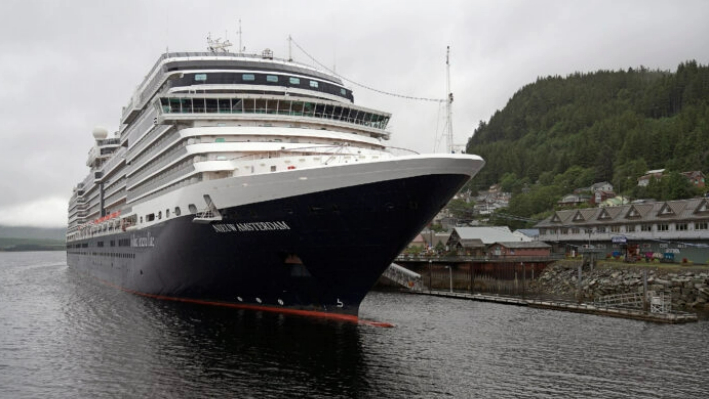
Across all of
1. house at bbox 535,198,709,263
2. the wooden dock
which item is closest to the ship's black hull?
the wooden dock

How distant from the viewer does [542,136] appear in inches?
7274

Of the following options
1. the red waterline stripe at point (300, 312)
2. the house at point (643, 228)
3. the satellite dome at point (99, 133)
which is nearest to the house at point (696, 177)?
the house at point (643, 228)

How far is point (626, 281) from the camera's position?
43.5 m

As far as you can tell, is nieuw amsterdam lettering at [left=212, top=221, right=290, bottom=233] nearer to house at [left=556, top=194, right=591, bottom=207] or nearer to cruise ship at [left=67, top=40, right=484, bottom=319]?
cruise ship at [left=67, top=40, right=484, bottom=319]

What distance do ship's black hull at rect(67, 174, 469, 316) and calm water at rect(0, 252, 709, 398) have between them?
4.58 ft

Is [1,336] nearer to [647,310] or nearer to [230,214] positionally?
[230,214]

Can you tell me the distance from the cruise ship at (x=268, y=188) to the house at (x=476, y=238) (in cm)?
3656

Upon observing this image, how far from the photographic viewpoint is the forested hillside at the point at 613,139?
110 meters

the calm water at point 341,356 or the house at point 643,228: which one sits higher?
the house at point 643,228

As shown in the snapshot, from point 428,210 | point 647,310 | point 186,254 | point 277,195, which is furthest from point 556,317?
point 186,254

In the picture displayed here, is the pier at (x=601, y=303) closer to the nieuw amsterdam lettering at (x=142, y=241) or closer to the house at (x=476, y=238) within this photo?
the house at (x=476, y=238)

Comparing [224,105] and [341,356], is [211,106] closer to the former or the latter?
[224,105]

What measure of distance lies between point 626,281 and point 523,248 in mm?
21600

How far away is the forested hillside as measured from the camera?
109750 mm
